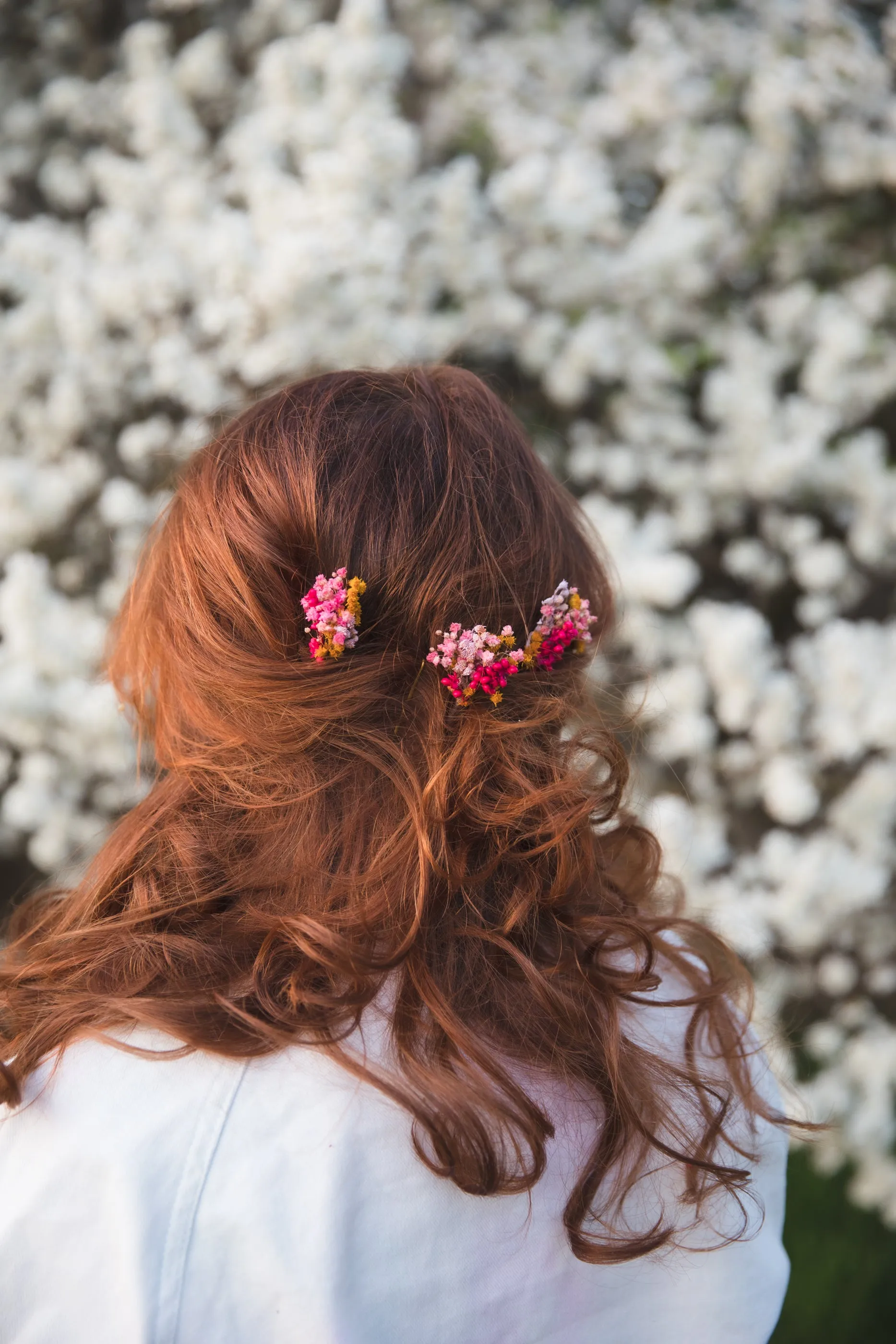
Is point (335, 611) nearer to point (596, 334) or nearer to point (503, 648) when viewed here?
point (503, 648)

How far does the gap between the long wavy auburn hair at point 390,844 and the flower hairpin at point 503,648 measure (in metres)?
0.02

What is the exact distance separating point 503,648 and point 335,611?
170 millimetres

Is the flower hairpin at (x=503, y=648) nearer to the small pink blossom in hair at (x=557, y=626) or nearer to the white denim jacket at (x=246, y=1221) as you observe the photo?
the small pink blossom in hair at (x=557, y=626)

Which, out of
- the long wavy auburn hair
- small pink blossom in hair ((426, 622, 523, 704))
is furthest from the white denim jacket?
small pink blossom in hair ((426, 622, 523, 704))

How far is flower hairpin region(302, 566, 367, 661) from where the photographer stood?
2.85 feet

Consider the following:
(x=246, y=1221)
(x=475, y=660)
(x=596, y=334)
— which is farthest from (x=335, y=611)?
(x=596, y=334)

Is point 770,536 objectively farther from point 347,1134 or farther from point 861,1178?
point 347,1134

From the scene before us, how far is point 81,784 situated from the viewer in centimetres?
192

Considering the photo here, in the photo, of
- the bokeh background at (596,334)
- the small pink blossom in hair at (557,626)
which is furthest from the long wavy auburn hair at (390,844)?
the bokeh background at (596,334)

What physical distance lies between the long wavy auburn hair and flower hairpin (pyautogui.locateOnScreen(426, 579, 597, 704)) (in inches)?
0.9

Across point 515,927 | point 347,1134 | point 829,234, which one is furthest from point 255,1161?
point 829,234

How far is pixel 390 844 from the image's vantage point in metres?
0.92

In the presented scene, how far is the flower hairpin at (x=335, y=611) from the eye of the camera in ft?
2.85

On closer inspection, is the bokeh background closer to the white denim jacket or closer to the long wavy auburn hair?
the long wavy auburn hair
